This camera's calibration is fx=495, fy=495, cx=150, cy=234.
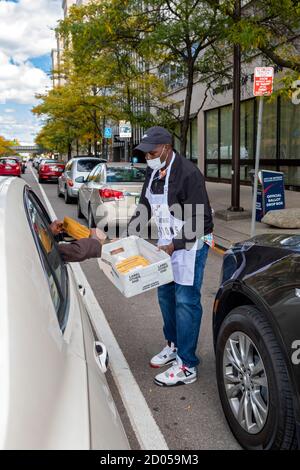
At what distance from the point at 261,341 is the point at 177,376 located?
1310mm

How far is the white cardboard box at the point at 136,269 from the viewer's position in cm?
312

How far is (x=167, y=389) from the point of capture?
369 centimetres

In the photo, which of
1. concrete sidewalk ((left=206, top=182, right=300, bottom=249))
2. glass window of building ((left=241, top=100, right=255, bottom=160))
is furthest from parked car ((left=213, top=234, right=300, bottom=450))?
glass window of building ((left=241, top=100, right=255, bottom=160))

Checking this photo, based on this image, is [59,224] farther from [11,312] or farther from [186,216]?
[11,312]

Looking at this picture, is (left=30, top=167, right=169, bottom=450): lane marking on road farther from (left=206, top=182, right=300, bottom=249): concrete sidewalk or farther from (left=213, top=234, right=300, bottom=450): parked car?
(left=206, top=182, right=300, bottom=249): concrete sidewalk

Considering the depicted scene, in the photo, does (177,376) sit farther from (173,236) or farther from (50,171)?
(50,171)

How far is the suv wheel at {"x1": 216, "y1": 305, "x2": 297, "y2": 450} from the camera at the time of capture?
239cm

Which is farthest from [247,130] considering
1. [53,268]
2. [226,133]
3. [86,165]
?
[53,268]

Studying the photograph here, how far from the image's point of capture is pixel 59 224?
3.31 metres

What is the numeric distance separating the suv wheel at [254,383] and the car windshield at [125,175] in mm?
7079

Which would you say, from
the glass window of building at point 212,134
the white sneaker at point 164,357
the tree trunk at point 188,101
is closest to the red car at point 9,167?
the glass window of building at point 212,134

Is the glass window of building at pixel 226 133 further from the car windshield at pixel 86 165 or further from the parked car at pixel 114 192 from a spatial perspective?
the parked car at pixel 114 192

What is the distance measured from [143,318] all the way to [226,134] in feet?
66.7
